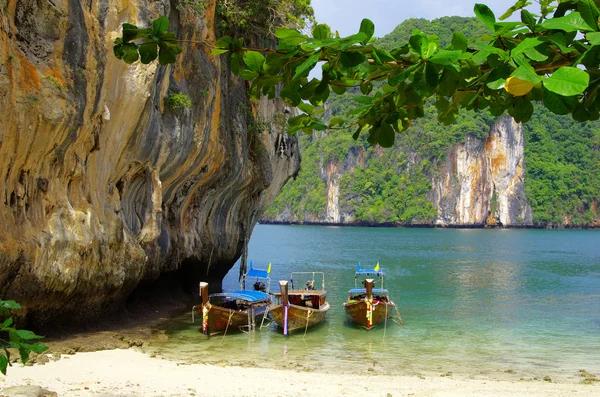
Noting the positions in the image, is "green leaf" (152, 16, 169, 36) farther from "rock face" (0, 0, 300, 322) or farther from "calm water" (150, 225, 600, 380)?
"calm water" (150, 225, 600, 380)

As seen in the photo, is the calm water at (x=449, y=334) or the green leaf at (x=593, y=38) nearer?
the green leaf at (x=593, y=38)

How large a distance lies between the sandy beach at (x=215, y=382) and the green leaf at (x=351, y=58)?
Result: 24.6 ft

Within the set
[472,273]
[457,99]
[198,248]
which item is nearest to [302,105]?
[457,99]

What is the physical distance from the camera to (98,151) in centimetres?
1106

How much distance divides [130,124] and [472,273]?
24.6 metres

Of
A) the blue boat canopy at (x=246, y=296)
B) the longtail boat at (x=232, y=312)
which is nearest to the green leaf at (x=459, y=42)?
the longtail boat at (x=232, y=312)

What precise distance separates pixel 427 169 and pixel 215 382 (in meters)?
94.8

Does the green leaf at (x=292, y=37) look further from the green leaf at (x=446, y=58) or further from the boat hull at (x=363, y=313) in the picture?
the boat hull at (x=363, y=313)

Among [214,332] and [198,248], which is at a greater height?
[198,248]

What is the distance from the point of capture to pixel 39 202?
9.64 metres

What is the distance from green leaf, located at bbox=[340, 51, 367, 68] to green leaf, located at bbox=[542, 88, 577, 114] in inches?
21.7

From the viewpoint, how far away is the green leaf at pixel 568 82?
59.9 inches

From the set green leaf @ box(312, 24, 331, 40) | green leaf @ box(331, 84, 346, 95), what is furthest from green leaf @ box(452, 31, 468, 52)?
green leaf @ box(331, 84, 346, 95)

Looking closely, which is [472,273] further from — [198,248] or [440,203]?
[440,203]
